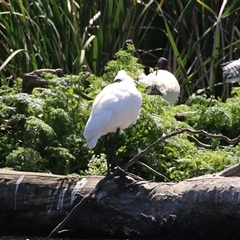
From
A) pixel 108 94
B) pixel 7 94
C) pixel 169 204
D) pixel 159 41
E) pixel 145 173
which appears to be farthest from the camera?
pixel 159 41

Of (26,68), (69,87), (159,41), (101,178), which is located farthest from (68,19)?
(101,178)

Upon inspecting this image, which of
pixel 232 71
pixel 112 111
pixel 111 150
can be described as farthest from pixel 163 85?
pixel 112 111

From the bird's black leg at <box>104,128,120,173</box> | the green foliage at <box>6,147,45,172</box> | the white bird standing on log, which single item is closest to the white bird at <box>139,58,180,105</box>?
the bird's black leg at <box>104,128,120,173</box>

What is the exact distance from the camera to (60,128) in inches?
288

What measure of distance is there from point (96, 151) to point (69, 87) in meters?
0.63

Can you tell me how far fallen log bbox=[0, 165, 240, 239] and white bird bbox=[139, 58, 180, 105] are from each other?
3.07 meters

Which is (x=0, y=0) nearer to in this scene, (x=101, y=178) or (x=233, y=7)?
(x=233, y=7)

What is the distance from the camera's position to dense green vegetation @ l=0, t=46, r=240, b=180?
701 centimetres

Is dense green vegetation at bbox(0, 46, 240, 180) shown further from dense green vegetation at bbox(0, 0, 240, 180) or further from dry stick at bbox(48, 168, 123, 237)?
dry stick at bbox(48, 168, 123, 237)

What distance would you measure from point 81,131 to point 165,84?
1.83 meters

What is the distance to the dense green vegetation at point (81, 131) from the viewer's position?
276 inches

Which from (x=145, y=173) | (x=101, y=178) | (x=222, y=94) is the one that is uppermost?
(x=101, y=178)

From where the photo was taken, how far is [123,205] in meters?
5.80

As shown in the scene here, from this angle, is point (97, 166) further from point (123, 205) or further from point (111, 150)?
point (123, 205)
